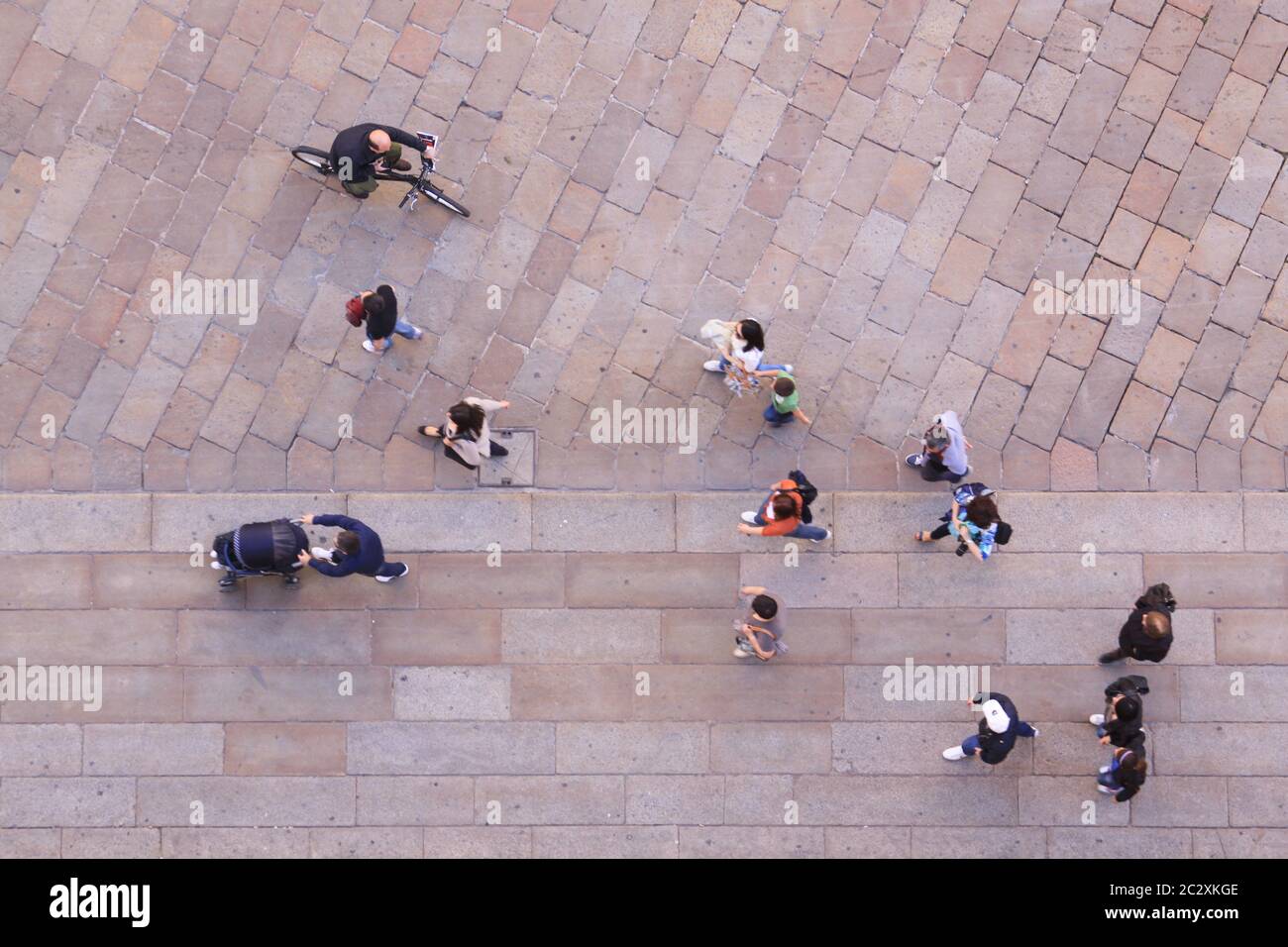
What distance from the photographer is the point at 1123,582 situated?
29.8 feet

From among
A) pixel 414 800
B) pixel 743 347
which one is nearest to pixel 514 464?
pixel 743 347

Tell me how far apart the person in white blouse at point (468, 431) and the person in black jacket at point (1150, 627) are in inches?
218

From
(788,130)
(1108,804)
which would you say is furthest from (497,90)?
(1108,804)

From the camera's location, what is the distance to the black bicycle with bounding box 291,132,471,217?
8867mm

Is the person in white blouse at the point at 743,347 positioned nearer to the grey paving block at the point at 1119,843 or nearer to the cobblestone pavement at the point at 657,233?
the cobblestone pavement at the point at 657,233

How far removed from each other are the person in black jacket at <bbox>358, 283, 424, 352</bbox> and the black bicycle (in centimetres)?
89

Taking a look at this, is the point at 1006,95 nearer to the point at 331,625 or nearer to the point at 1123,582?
the point at 1123,582

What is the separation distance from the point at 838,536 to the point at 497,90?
5.14 m

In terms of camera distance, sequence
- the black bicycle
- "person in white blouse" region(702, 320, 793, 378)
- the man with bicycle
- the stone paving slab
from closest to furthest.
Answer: "person in white blouse" region(702, 320, 793, 378)
the man with bicycle
the black bicycle
the stone paving slab

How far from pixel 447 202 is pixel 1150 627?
691 cm

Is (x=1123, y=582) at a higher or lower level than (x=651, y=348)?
lower

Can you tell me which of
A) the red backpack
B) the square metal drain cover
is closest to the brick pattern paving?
Answer: the square metal drain cover

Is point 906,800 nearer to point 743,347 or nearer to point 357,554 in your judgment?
point 743,347

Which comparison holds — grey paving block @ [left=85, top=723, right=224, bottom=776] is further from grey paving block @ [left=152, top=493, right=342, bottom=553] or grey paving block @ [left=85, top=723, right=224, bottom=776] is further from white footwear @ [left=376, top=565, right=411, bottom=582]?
white footwear @ [left=376, top=565, right=411, bottom=582]
